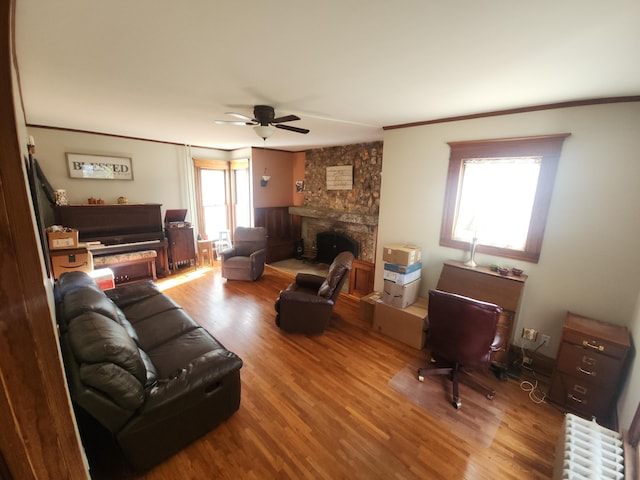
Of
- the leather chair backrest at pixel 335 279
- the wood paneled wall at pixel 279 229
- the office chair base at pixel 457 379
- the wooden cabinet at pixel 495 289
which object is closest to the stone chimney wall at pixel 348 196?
the wood paneled wall at pixel 279 229

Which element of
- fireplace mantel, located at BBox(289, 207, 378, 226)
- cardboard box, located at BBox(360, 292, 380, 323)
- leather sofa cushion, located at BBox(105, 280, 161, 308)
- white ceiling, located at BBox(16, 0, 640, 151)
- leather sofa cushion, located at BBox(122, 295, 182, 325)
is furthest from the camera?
fireplace mantel, located at BBox(289, 207, 378, 226)

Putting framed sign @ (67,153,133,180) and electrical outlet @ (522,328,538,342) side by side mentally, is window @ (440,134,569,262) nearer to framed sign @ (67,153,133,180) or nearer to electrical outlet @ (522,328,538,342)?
electrical outlet @ (522,328,538,342)

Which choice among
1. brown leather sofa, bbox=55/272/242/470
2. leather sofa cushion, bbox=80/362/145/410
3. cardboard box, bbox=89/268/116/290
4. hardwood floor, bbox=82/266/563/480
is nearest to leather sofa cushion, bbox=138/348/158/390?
brown leather sofa, bbox=55/272/242/470

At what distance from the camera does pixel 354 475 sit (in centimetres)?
162

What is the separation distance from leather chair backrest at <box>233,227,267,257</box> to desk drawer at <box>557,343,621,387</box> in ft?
14.2

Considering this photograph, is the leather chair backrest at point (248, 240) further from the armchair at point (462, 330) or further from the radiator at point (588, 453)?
the radiator at point (588, 453)

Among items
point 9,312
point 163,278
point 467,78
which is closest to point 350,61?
point 467,78

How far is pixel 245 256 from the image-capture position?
193 inches

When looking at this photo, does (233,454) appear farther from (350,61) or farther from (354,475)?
(350,61)

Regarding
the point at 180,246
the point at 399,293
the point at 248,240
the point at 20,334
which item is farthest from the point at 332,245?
the point at 20,334

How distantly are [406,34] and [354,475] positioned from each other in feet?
8.29

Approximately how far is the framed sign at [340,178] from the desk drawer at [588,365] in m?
3.70

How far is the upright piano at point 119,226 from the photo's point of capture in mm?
3963

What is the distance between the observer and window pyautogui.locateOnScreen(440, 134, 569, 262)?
2.37m
